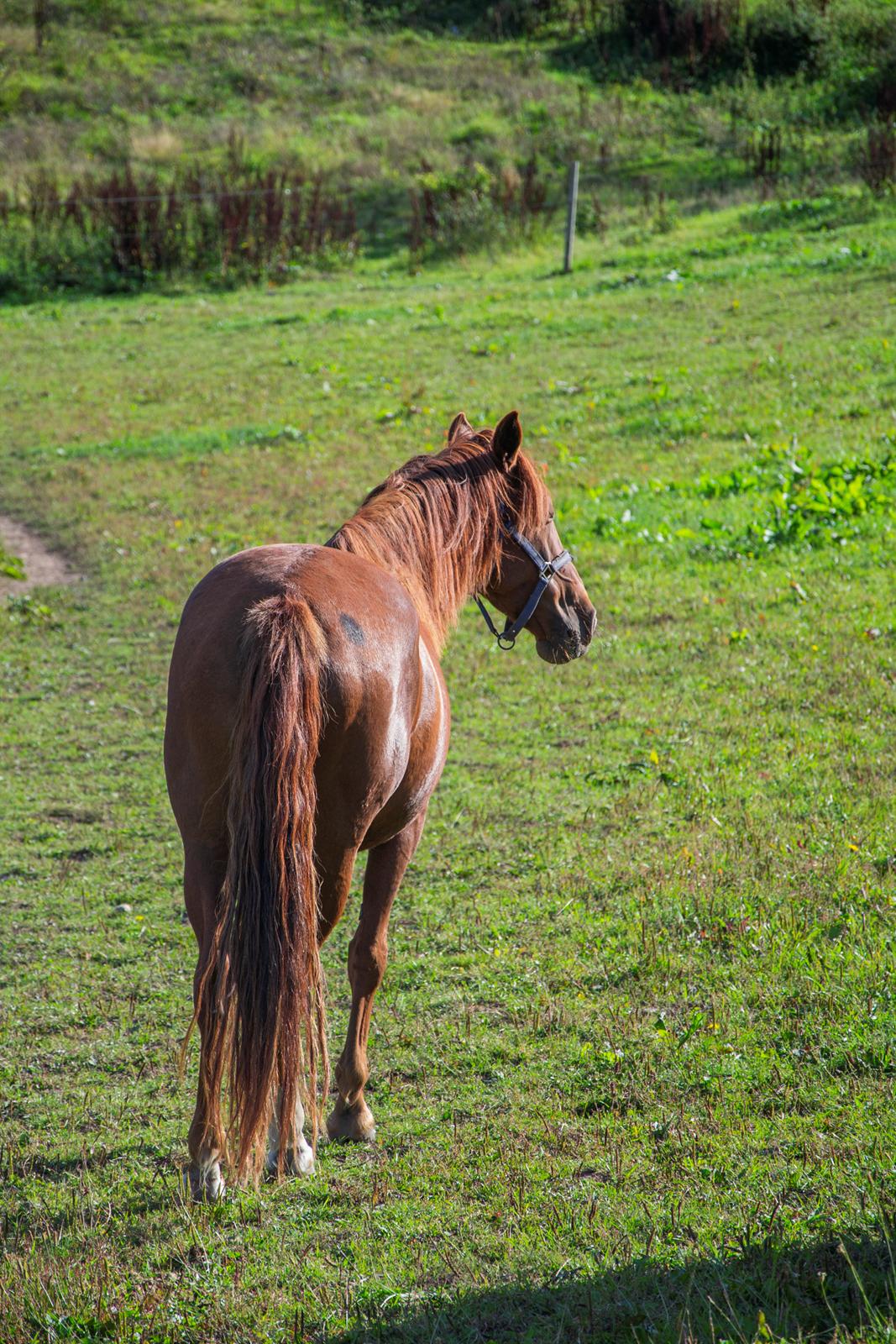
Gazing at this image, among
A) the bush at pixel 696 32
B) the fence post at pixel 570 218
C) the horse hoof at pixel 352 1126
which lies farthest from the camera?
the bush at pixel 696 32

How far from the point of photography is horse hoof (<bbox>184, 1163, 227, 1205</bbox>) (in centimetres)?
329

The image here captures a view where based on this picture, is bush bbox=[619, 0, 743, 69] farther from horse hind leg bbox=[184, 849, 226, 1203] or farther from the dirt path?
horse hind leg bbox=[184, 849, 226, 1203]

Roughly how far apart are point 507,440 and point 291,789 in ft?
6.02

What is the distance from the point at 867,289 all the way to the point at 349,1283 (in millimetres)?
15664

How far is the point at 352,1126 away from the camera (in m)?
3.75

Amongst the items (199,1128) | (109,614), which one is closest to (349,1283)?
(199,1128)

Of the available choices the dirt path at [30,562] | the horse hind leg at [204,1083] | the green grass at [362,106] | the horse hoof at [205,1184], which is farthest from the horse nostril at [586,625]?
the green grass at [362,106]

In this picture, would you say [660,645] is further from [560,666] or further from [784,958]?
[784,958]

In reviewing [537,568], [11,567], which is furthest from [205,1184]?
[11,567]

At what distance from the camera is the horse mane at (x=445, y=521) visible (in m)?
3.99

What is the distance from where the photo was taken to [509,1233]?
3.03 metres

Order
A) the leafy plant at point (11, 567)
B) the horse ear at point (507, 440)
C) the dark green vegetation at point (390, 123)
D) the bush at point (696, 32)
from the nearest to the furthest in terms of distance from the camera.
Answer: the horse ear at point (507, 440)
the leafy plant at point (11, 567)
the dark green vegetation at point (390, 123)
the bush at point (696, 32)

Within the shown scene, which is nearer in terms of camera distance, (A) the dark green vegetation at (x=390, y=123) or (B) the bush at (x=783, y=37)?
(A) the dark green vegetation at (x=390, y=123)

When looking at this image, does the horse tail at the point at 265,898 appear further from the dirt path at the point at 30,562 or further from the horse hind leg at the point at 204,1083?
the dirt path at the point at 30,562
